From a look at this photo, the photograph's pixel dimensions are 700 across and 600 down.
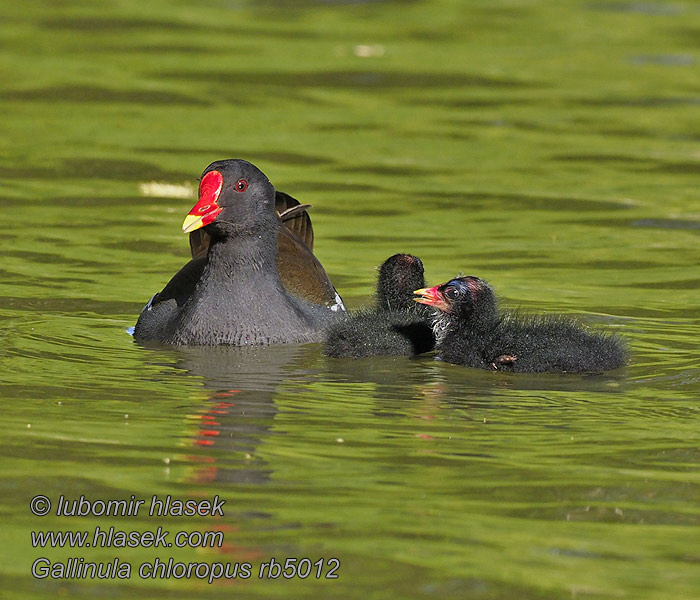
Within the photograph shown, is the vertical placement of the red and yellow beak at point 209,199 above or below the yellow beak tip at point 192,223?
above

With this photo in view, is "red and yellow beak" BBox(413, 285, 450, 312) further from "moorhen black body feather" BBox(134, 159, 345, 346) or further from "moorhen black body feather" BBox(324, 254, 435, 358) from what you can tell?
A: "moorhen black body feather" BBox(134, 159, 345, 346)

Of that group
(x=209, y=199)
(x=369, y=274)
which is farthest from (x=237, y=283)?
(x=369, y=274)

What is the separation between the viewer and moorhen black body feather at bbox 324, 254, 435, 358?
9078mm

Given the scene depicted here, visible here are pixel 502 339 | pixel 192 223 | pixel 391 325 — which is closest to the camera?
pixel 502 339

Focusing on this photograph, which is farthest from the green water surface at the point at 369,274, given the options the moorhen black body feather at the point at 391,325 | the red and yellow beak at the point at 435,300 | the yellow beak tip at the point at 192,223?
Answer: the yellow beak tip at the point at 192,223

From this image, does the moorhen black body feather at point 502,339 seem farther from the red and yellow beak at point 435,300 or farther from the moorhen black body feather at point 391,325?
the moorhen black body feather at point 391,325

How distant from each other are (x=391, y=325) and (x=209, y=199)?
1.35 m

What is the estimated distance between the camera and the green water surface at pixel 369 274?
5.82 m

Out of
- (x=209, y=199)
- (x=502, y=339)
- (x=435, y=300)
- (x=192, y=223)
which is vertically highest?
(x=209, y=199)

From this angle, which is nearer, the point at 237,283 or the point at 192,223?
the point at 192,223

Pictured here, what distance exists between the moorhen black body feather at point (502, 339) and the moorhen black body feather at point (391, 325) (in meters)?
0.16

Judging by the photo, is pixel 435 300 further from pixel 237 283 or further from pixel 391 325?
pixel 237 283

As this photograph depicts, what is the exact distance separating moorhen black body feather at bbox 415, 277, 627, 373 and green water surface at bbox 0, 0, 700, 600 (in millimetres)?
155

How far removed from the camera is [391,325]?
9250 mm
